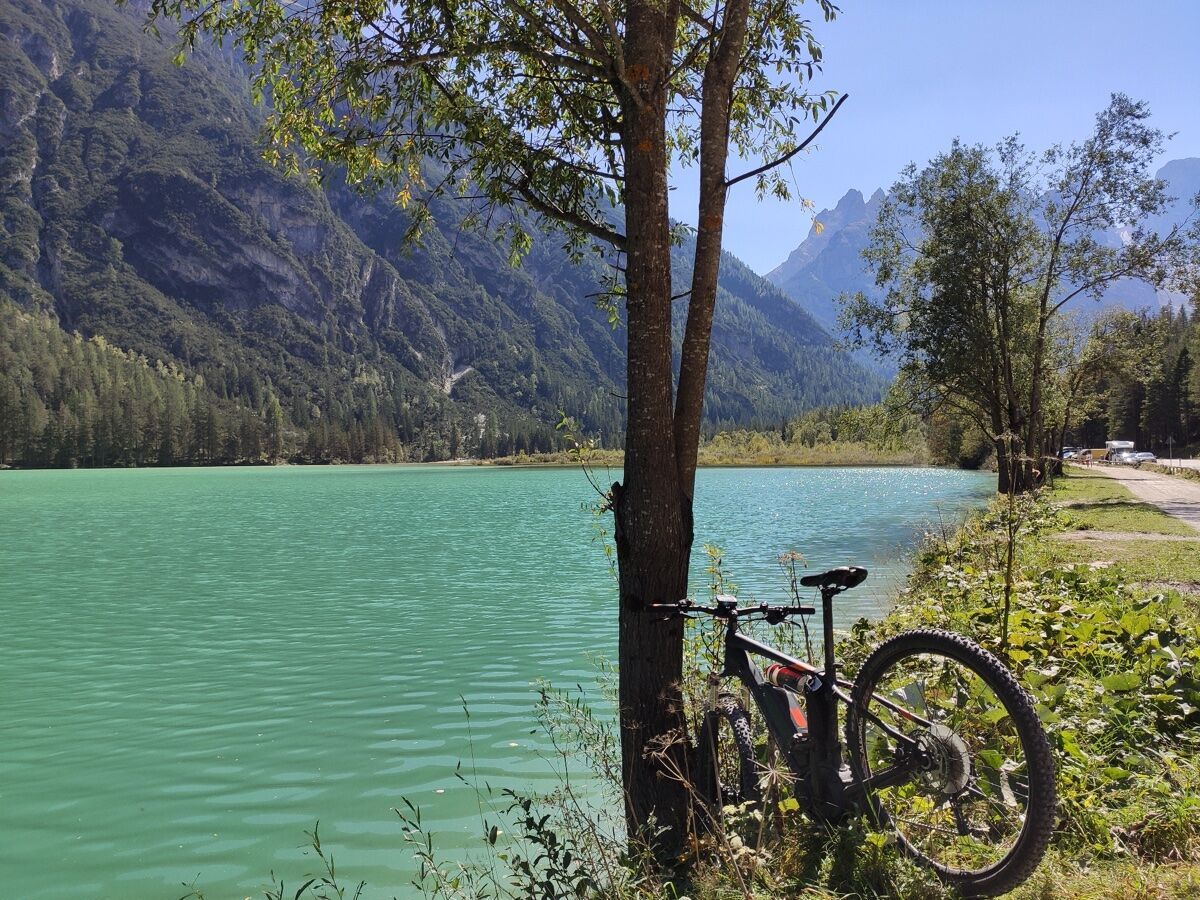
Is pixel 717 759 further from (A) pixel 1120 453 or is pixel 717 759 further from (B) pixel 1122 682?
(A) pixel 1120 453

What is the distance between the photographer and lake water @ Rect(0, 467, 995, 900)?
21.9 feet

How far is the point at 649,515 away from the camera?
4.97 meters

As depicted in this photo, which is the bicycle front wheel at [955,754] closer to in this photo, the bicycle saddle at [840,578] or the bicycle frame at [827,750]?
the bicycle frame at [827,750]

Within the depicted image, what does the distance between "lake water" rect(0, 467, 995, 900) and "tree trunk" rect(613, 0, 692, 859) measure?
2.36 metres

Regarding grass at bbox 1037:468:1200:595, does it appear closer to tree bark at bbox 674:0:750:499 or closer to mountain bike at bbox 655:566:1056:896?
mountain bike at bbox 655:566:1056:896

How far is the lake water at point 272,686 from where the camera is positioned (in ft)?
21.9

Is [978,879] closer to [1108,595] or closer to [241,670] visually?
[1108,595]

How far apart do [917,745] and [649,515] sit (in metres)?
1.95

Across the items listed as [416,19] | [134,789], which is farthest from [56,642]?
[416,19]

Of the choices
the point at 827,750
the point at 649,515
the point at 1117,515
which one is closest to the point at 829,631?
the point at 827,750

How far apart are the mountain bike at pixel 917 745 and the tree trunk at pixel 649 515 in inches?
18.8

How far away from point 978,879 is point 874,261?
2908cm

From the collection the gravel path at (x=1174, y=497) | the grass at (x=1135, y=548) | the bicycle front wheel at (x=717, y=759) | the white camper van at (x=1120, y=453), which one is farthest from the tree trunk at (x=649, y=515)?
the white camper van at (x=1120, y=453)

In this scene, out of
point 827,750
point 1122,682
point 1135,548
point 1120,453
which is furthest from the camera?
point 1120,453
